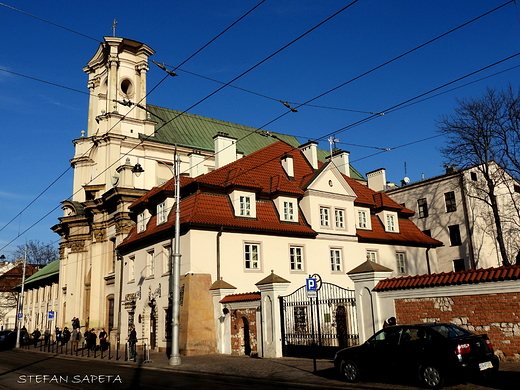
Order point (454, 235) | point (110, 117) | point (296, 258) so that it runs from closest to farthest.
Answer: point (296, 258), point (454, 235), point (110, 117)

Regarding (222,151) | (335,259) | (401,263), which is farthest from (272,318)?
(401,263)

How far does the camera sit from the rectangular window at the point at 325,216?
31737 mm

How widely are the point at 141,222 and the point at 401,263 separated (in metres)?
18.7

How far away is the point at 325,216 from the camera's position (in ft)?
105

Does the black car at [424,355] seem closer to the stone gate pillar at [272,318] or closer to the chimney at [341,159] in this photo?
the stone gate pillar at [272,318]

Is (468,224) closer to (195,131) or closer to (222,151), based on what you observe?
(222,151)

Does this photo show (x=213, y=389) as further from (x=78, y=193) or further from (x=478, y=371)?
(x=78, y=193)

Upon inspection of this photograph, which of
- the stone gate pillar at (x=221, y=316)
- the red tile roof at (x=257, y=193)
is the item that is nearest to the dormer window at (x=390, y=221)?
the red tile roof at (x=257, y=193)

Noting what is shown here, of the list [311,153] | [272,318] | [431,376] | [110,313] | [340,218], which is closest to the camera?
[431,376]

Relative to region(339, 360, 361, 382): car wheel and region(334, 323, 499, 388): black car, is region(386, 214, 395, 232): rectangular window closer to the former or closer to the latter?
region(339, 360, 361, 382): car wheel

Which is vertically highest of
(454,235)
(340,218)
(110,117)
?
(110,117)

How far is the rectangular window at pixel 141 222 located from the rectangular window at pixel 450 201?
2479cm

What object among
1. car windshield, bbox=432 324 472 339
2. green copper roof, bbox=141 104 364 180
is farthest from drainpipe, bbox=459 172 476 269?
car windshield, bbox=432 324 472 339

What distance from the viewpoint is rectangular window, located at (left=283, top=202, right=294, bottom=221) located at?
3038 centimetres
